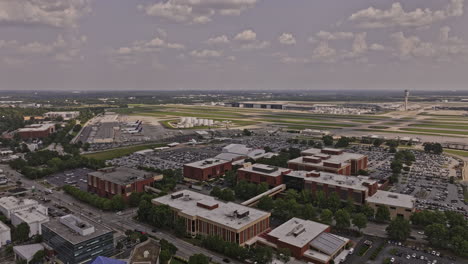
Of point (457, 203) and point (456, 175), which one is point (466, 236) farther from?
point (456, 175)

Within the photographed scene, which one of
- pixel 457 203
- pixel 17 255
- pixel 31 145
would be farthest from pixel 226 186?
pixel 31 145

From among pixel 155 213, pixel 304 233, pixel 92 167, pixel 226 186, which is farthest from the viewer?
pixel 92 167

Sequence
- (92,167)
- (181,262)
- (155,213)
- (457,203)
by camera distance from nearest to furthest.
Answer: (181,262) → (155,213) → (457,203) → (92,167)

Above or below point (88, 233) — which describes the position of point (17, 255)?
below

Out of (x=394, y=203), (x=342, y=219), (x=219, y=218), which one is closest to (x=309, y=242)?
(x=342, y=219)

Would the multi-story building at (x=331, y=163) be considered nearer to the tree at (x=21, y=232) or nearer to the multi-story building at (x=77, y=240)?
the multi-story building at (x=77, y=240)

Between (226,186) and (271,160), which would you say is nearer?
(226,186)

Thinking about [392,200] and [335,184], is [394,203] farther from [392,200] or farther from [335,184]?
[335,184]

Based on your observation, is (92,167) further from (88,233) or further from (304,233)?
(304,233)

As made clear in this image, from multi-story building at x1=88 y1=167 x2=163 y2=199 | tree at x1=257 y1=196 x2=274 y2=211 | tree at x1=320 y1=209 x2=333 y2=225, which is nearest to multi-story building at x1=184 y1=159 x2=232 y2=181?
multi-story building at x1=88 y1=167 x2=163 y2=199
